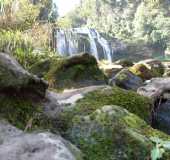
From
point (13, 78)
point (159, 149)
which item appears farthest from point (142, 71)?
point (159, 149)

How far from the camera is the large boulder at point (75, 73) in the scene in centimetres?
578

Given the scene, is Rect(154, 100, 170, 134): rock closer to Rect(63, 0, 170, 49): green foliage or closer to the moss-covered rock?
the moss-covered rock

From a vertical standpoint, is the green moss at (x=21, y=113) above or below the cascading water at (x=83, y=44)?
above

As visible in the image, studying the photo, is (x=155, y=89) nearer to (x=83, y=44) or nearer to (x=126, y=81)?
(x=126, y=81)

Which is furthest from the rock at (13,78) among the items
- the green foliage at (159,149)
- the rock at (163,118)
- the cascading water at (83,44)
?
the cascading water at (83,44)

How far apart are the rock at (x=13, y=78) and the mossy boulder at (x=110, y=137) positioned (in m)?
0.45

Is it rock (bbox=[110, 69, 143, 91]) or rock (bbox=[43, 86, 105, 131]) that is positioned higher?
rock (bbox=[43, 86, 105, 131])

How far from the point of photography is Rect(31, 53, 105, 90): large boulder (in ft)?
19.0

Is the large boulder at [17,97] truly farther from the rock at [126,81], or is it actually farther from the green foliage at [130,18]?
the green foliage at [130,18]

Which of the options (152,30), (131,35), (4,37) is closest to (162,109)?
(4,37)

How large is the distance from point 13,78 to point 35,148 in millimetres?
727

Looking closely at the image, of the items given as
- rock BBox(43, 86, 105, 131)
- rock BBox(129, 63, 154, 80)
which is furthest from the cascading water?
rock BBox(43, 86, 105, 131)

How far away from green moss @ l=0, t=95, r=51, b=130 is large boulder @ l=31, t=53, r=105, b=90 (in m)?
2.53

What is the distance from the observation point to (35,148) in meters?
2.27
